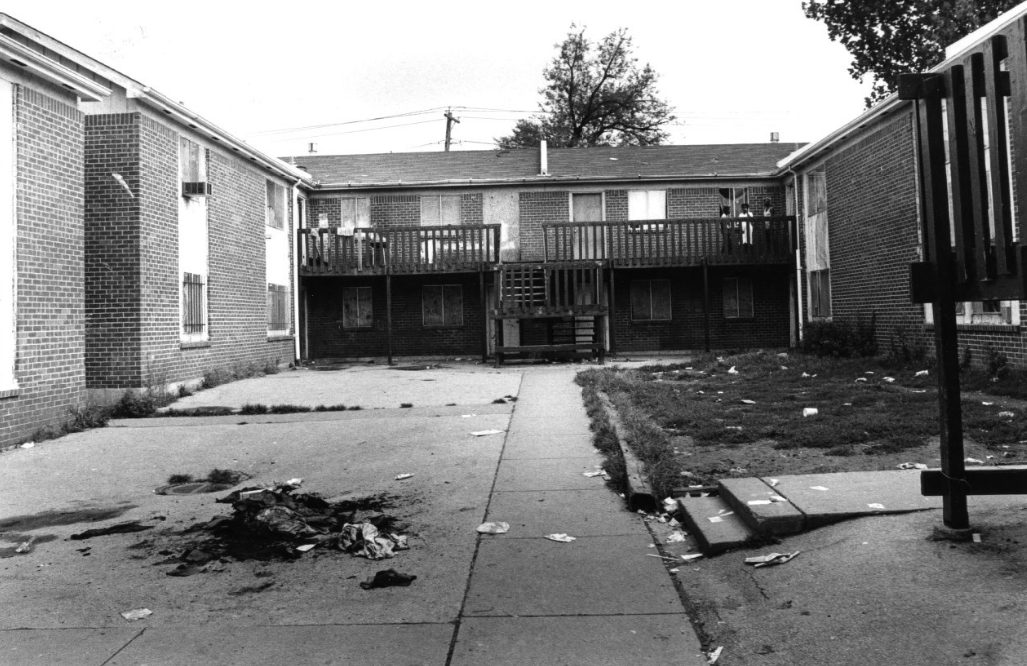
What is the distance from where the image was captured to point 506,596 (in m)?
4.14

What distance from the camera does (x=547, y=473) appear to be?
23.0 ft

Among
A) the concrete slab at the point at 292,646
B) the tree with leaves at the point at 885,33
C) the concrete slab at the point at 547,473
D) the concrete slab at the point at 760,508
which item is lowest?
the concrete slab at the point at 292,646

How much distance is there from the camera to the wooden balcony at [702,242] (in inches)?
863

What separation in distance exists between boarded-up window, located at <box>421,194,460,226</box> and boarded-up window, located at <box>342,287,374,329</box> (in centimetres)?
287

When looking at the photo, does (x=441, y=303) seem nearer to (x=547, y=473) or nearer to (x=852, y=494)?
(x=547, y=473)

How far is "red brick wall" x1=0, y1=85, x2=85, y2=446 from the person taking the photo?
9.50 meters

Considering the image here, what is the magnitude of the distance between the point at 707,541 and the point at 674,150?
78.7 feet

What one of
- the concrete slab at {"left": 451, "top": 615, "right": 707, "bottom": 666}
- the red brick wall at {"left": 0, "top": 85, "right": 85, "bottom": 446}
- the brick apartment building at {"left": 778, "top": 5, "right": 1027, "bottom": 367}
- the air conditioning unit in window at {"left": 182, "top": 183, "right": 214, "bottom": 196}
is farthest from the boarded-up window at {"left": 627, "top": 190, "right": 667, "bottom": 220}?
the concrete slab at {"left": 451, "top": 615, "right": 707, "bottom": 666}

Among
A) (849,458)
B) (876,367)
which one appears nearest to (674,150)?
(876,367)

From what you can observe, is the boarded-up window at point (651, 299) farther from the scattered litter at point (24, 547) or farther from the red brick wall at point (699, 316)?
the scattered litter at point (24, 547)

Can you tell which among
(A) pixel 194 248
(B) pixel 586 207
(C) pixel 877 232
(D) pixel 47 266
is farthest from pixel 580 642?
(B) pixel 586 207

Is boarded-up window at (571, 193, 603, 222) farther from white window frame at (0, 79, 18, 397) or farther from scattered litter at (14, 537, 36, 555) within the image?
scattered litter at (14, 537, 36, 555)

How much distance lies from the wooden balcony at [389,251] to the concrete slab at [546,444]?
13215mm

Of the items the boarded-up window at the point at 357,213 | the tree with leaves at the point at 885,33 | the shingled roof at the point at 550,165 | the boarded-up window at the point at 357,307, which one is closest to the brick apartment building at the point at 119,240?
the boarded-up window at the point at 357,213
